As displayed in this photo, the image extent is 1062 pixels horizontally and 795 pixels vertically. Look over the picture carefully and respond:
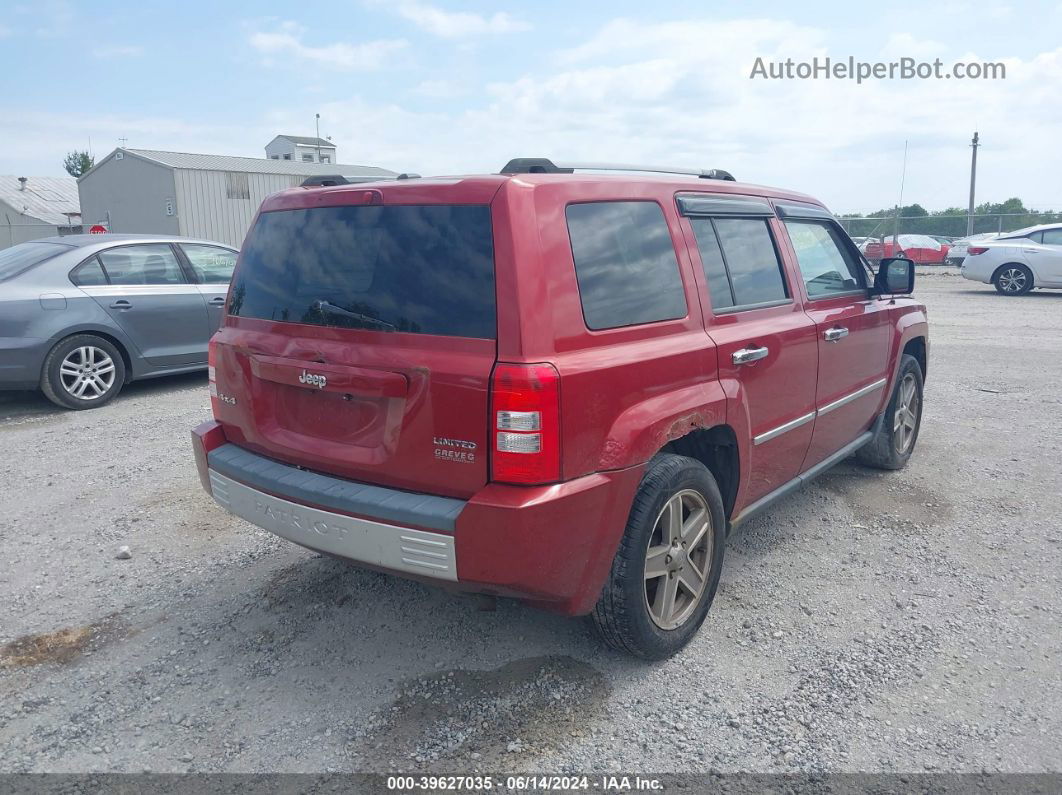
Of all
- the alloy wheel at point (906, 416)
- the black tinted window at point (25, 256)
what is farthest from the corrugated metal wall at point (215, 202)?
the alloy wheel at point (906, 416)

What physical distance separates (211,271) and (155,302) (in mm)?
790

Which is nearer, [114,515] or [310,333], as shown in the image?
[310,333]

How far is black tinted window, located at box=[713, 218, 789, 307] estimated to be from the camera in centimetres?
370

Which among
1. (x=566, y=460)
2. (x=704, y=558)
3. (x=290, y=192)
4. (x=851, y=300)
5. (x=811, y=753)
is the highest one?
(x=290, y=192)

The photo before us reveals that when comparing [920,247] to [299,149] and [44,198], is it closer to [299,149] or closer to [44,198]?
[299,149]

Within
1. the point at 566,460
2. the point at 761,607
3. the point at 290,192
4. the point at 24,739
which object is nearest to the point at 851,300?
the point at 761,607

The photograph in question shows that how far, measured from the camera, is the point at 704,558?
3.46 meters

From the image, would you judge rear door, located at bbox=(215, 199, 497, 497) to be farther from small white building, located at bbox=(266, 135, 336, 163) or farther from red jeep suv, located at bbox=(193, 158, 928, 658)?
small white building, located at bbox=(266, 135, 336, 163)

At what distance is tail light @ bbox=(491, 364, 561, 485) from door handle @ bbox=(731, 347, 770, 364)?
112cm

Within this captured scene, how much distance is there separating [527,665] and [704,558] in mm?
854

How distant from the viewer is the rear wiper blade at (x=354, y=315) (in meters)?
2.91

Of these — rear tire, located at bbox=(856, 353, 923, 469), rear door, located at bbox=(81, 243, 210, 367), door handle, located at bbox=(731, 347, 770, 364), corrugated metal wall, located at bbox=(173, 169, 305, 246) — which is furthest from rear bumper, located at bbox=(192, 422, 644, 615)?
corrugated metal wall, located at bbox=(173, 169, 305, 246)

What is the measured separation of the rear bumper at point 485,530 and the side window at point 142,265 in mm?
5757

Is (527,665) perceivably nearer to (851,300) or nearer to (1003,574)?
(1003,574)
